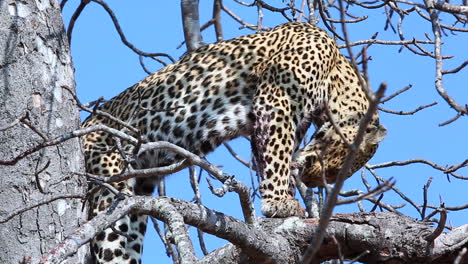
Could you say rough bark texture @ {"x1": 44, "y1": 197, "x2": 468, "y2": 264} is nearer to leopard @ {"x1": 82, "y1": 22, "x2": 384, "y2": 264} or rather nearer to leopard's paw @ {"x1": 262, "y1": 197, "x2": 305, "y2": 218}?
leopard's paw @ {"x1": 262, "y1": 197, "x2": 305, "y2": 218}

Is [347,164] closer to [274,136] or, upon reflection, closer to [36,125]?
[36,125]

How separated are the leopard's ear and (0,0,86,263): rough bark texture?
359cm

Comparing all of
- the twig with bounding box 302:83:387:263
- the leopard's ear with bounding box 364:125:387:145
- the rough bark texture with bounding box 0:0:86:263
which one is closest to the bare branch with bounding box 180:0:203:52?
the leopard's ear with bounding box 364:125:387:145

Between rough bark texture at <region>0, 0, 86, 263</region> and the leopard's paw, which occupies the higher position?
the leopard's paw

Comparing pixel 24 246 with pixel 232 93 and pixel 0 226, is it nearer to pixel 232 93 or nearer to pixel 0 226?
pixel 0 226

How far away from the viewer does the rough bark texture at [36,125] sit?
4820 mm

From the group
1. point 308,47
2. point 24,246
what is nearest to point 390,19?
point 308,47

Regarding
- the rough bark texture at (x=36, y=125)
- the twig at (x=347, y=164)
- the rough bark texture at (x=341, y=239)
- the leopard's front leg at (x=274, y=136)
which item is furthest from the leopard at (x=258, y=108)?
the twig at (x=347, y=164)

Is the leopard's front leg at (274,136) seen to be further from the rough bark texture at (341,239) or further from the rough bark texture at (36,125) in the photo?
the rough bark texture at (36,125)

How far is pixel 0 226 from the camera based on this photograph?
4.81 metres

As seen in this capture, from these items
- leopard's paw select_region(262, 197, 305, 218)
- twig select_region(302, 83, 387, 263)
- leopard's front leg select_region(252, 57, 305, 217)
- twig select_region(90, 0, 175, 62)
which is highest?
twig select_region(90, 0, 175, 62)

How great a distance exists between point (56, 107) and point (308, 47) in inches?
141

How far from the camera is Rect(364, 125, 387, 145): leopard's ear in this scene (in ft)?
26.7

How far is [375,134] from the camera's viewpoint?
8164 mm
